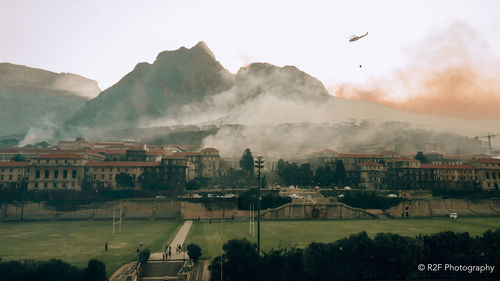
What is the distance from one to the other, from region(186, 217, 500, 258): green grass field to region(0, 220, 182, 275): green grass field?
5984mm

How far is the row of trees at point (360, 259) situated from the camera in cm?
3234

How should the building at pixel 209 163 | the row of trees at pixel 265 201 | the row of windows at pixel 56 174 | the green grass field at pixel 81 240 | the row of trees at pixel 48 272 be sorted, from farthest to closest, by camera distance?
the building at pixel 209 163
the row of windows at pixel 56 174
the row of trees at pixel 265 201
the green grass field at pixel 81 240
the row of trees at pixel 48 272

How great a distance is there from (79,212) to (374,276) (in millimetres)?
65657

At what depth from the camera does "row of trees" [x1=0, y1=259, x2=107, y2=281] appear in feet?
97.1

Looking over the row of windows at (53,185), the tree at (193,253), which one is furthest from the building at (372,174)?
the tree at (193,253)

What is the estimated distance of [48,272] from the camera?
97.9 ft

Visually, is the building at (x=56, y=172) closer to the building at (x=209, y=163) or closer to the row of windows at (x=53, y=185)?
the row of windows at (x=53, y=185)

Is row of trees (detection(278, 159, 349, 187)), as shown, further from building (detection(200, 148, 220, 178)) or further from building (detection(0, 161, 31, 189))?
building (detection(0, 161, 31, 189))

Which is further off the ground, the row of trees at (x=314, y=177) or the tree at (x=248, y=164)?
the tree at (x=248, y=164)

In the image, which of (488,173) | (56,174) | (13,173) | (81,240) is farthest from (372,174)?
(13,173)

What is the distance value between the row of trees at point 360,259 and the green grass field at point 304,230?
38.7 feet

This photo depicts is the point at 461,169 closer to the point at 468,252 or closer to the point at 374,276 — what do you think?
the point at 468,252

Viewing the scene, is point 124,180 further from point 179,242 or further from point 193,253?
point 193,253

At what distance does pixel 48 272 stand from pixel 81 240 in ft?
81.1
